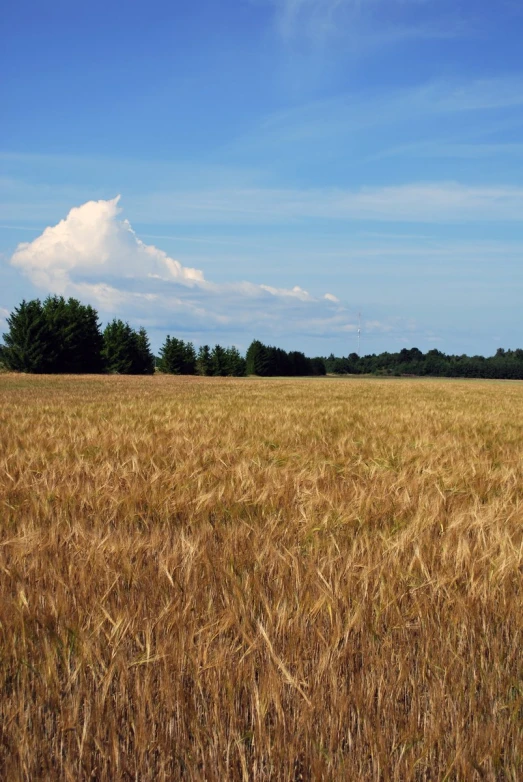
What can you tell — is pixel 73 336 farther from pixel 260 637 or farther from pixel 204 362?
pixel 260 637

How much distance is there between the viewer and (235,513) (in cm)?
346

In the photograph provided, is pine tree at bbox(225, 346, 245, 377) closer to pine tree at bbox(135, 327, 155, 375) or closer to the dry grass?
pine tree at bbox(135, 327, 155, 375)

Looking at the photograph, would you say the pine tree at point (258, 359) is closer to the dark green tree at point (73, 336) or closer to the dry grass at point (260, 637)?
the dark green tree at point (73, 336)

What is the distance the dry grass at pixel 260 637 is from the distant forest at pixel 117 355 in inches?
2382

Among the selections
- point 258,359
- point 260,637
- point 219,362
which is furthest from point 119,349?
point 260,637

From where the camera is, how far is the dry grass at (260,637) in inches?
54.1

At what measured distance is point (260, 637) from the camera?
70.1 inches

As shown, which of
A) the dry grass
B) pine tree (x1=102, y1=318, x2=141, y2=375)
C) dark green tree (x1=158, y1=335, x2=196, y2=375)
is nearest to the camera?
the dry grass

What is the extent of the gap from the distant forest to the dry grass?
199 feet

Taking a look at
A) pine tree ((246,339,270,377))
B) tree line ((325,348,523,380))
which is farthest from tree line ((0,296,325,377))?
tree line ((325,348,523,380))

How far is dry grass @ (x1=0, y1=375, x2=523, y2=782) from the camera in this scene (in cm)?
137

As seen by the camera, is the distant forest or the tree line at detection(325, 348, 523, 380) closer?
the distant forest

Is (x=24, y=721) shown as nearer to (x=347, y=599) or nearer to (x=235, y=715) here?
(x=235, y=715)

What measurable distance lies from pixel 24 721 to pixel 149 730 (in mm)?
303
